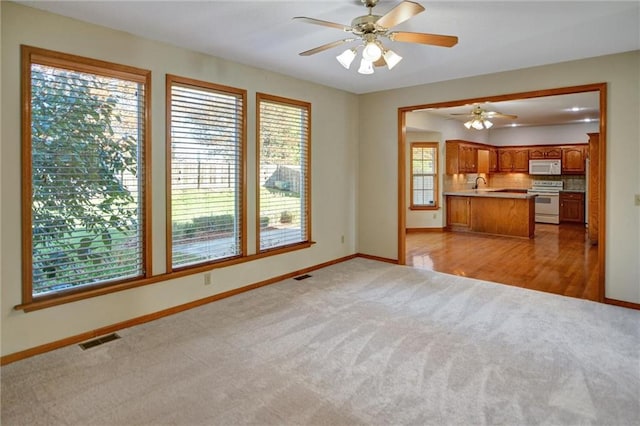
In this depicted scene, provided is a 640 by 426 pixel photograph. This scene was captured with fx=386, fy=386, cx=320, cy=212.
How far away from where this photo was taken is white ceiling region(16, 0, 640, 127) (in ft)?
9.61

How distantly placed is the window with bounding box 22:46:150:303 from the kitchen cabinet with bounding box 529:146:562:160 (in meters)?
10.3

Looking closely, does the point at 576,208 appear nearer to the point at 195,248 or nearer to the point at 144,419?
the point at 195,248

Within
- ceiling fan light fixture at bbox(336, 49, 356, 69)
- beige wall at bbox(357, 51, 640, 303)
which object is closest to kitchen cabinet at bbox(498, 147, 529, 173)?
beige wall at bbox(357, 51, 640, 303)

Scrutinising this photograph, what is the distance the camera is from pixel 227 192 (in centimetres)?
439

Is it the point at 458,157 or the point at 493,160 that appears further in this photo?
the point at 493,160

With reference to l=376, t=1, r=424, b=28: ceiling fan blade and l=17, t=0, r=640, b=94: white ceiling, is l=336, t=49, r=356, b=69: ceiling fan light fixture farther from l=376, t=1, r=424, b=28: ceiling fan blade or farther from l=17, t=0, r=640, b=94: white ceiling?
l=376, t=1, r=424, b=28: ceiling fan blade

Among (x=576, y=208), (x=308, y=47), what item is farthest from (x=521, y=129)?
(x=308, y=47)

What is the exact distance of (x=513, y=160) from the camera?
11.0 m

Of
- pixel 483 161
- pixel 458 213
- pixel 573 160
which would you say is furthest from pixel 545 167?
pixel 458 213

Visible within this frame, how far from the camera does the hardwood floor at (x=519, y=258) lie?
4980 millimetres

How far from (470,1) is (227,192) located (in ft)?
9.73

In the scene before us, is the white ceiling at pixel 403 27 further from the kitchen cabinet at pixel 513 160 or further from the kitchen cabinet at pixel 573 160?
the kitchen cabinet at pixel 513 160

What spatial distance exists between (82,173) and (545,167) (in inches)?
424

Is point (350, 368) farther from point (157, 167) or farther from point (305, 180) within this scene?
point (305, 180)
